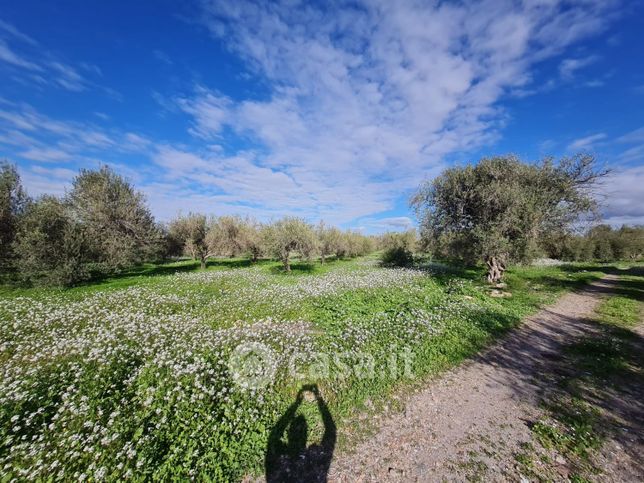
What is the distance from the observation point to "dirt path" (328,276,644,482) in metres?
4.82

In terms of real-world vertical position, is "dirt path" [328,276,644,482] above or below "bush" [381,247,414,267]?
below

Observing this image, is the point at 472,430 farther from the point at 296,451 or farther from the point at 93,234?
the point at 93,234

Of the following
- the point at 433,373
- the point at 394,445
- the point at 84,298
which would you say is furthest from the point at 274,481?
the point at 84,298

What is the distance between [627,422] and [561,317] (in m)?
9.82

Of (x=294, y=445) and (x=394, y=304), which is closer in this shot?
(x=294, y=445)

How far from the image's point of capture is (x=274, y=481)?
4742mm

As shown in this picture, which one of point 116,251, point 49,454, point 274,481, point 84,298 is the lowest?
point 274,481

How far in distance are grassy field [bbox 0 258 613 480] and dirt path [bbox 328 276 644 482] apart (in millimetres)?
922

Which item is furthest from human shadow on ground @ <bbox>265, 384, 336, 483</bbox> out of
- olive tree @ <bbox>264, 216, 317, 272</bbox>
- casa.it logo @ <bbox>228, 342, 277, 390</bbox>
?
olive tree @ <bbox>264, 216, 317, 272</bbox>

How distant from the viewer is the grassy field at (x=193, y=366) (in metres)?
5.15

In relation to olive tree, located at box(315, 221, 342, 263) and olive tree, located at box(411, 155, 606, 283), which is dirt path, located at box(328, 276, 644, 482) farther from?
olive tree, located at box(315, 221, 342, 263)

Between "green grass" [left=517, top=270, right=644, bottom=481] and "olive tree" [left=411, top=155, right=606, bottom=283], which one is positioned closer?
"green grass" [left=517, top=270, right=644, bottom=481]

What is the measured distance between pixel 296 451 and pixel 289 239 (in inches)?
1018

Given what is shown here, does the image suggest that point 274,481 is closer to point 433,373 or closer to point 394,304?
point 433,373
